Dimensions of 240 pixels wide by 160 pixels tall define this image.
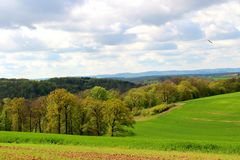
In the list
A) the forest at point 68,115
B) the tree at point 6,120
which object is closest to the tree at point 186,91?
the forest at point 68,115

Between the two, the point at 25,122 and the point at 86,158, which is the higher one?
the point at 86,158

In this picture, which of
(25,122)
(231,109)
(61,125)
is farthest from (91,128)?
(231,109)

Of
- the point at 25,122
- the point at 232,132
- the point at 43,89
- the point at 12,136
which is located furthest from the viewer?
the point at 43,89

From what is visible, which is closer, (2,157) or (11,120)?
(2,157)

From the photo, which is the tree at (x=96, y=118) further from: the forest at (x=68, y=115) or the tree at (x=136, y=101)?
the tree at (x=136, y=101)

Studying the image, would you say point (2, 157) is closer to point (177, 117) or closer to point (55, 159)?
point (55, 159)

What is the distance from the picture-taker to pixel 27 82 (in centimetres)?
19012

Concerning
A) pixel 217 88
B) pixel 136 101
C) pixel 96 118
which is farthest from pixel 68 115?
pixel 217 88

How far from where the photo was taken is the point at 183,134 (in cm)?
8312

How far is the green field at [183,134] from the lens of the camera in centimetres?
4100

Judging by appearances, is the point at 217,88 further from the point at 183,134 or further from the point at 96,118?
the point at 96,118

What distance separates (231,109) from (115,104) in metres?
46.1

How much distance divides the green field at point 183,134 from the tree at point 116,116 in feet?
13.4

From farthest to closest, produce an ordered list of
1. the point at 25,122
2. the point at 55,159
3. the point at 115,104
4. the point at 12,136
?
the point at 25,122 → the point at 115,104 → the point at 12,136 → the point at 55,159
